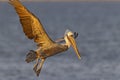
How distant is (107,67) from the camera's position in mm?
25656

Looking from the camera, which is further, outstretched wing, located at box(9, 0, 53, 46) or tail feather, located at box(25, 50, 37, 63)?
outstretched wing, located at box(9, 0, 53, 46)

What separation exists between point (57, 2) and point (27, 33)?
12700 centimetres

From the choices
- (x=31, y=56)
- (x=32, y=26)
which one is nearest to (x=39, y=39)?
(x=32, y=26)

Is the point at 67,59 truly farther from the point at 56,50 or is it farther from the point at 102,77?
the point at 56,50

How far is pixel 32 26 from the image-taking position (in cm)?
1381

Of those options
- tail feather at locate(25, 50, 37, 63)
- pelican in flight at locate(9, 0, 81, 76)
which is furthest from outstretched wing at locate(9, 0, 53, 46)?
tail feather at locate(25, 50, 37, 63)

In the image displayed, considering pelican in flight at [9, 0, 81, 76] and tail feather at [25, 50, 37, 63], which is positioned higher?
pelican in flight at [9, 0, 81, 76]

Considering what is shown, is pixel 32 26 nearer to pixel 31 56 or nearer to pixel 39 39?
pixel 39 39

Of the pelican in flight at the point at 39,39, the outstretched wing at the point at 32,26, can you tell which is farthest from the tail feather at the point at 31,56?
the outstretched wing at the point at 32,26

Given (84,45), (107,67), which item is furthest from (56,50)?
(84,45)

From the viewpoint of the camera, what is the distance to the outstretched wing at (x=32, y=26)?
1364 cm

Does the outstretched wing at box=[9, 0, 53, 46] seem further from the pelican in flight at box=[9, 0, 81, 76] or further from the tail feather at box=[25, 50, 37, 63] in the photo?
the tail feather at box=[25, 50, 37, 63]

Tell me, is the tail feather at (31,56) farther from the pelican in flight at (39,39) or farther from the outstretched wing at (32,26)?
the outstretched wing at (32,26)

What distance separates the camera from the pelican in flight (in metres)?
13.5
